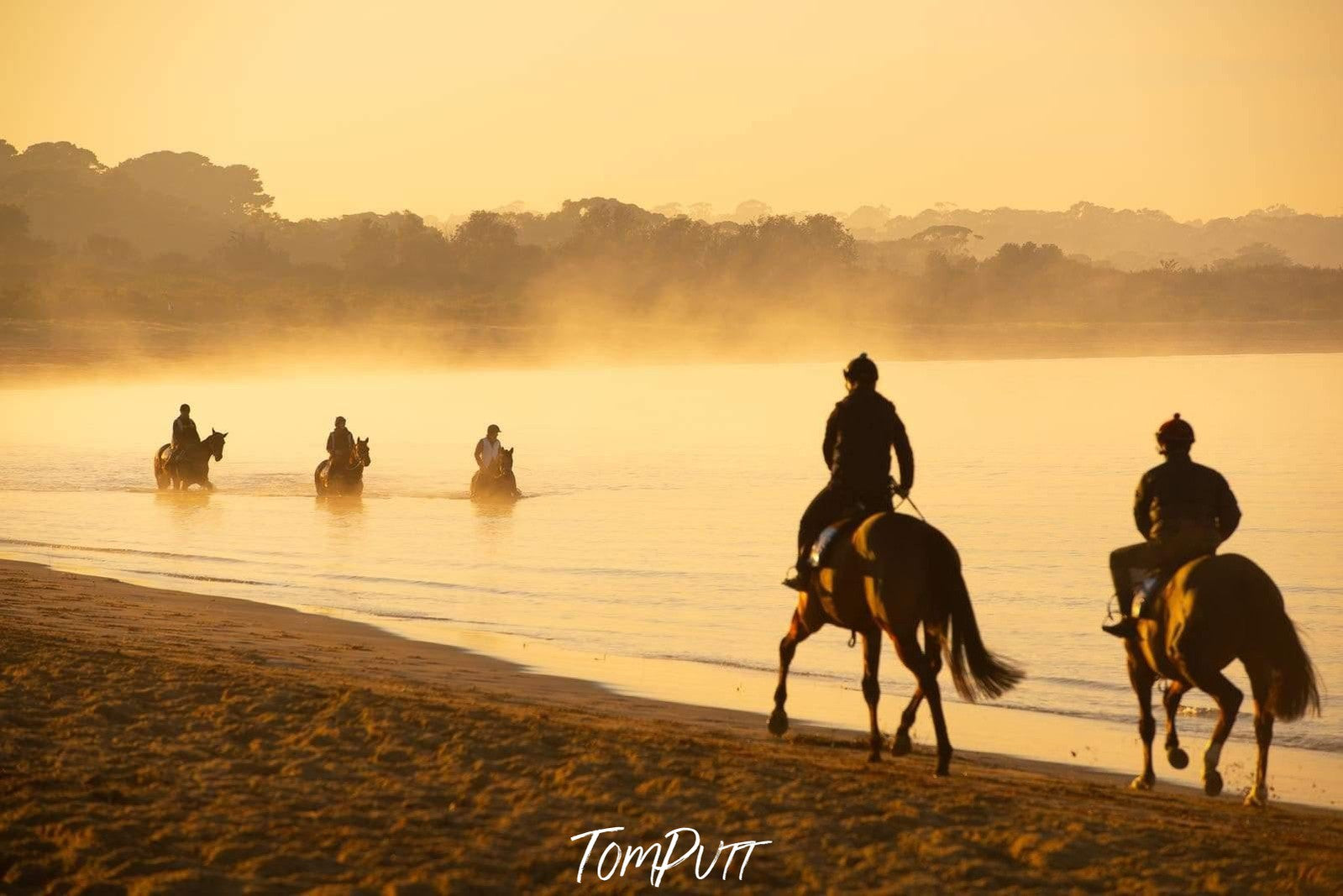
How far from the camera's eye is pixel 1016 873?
727cm

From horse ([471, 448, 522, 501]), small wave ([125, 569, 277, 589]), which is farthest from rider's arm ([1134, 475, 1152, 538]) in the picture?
horse ([471, 448, 522, 501])

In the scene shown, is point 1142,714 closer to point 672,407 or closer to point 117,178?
point 672,407

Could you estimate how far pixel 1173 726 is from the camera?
32.7 feet

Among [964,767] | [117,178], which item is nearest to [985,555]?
[964,767]

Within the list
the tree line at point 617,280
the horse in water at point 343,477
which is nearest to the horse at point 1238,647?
the horse in water at point 343,477

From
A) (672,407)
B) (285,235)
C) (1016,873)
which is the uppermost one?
(285,235)

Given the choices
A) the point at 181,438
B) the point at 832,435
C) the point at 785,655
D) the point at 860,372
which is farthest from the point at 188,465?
the point at 860,372

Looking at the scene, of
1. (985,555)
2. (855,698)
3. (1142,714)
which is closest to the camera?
(1142,714)

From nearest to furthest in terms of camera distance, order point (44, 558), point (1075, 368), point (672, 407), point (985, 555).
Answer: point (44, 558), point (985, 555), point (672, 407), point (1075, 368)

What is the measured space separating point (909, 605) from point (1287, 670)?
200 cm

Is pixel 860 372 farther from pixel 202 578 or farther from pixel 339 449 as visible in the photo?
pixel 339 449

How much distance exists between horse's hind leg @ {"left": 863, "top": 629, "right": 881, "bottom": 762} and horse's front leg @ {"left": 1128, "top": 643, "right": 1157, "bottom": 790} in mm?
1445

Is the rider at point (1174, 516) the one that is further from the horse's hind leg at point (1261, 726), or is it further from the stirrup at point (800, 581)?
the stirrup at point (800, 581)

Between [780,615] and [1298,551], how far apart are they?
9483 millimetres
